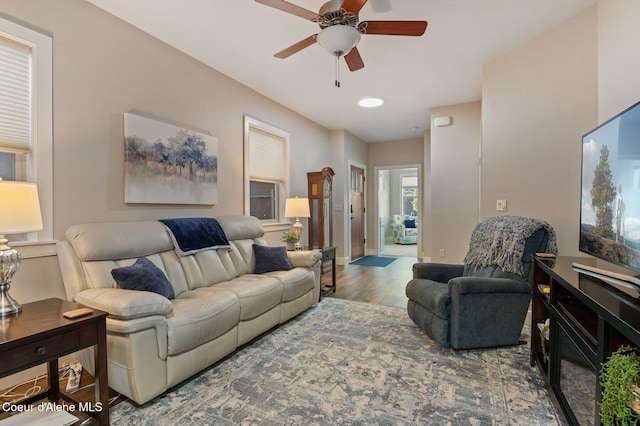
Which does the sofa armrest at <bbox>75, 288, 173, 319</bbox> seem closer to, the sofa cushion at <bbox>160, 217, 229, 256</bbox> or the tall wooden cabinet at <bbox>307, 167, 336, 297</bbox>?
the sofa cushion at <bbox>160, 217, 229, 256</bbox>

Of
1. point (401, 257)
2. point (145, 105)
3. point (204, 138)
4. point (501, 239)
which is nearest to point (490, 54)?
point (501, 239)

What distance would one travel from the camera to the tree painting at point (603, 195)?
1.56 meters

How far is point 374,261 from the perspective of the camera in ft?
21.0

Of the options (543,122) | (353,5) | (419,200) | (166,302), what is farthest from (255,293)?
(419,200)

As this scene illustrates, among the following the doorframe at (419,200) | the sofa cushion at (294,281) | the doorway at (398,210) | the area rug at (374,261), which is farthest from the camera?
the doorway at (398,210)

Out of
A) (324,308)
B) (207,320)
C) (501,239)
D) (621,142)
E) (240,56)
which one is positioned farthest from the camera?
(324,308)

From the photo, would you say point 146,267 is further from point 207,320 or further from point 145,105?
point 145,105

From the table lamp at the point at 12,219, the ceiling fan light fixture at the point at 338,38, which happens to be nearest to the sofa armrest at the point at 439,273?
the ceiling fan light fixture at the point at 338,38

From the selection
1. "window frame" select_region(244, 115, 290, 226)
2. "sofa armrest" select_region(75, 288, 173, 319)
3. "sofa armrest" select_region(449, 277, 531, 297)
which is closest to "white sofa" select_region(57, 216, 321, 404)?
"sofa armrest" select_region(75, 288, 173, 319)

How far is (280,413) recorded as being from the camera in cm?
168

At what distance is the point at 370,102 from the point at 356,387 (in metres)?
3.70

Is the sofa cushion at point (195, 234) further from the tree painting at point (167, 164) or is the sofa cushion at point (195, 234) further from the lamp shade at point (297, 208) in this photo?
the lamp shade at point (297, 208)

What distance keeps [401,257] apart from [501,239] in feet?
14.9

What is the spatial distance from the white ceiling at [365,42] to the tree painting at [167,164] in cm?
81
